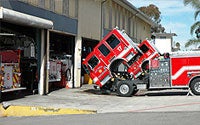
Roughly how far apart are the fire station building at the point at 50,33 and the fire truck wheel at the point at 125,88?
340 centimetres

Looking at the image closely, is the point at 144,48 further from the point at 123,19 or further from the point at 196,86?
the point at 123,19

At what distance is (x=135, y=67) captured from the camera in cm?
1948

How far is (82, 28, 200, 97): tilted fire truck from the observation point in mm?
18328

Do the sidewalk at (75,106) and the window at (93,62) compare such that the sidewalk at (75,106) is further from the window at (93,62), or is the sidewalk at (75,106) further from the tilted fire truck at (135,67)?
the window at (93,62)

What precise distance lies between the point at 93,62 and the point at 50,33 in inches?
138

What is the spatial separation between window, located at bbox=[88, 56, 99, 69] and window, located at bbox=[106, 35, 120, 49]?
1006 millimetres

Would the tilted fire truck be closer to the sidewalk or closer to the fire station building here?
the sidewalk

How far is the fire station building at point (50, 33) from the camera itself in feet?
55.9

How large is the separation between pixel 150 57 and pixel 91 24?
22.1 ft

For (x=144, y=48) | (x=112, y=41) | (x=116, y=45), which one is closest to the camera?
(x=116, y=45)

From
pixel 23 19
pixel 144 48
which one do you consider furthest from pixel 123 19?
pixel 23 19

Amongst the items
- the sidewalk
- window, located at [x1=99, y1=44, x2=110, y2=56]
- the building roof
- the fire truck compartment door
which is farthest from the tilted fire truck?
the building roof

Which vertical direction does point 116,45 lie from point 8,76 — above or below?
above

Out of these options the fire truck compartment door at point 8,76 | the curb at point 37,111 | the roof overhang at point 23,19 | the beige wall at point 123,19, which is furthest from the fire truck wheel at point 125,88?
the beige wall at point 123,19
